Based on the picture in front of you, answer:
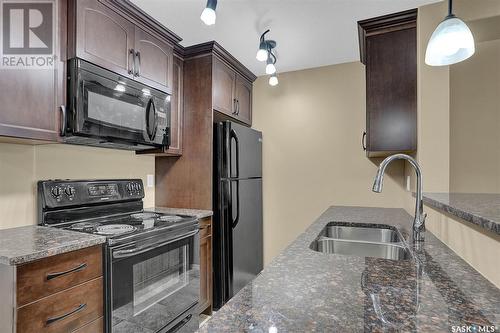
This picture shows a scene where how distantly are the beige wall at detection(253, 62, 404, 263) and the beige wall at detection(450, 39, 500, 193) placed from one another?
75cm

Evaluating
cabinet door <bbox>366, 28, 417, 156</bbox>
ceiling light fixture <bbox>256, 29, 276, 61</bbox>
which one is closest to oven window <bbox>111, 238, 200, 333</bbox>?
ceiling light fixture <bbox>256, 29, 276, 61</bbox>

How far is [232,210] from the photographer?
2.50m

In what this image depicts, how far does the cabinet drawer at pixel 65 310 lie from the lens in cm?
112

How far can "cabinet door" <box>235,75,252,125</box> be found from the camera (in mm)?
2924

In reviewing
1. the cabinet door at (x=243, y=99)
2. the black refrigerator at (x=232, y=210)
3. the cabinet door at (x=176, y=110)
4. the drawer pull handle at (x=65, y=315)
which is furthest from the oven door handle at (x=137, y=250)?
the cabinet door at (x=243, y=99)

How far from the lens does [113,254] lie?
1.48m

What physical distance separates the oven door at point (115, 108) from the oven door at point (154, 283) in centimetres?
73

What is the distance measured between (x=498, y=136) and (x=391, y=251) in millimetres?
1184

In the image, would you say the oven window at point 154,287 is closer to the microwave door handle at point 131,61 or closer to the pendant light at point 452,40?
the microwave door handle at point 131,61

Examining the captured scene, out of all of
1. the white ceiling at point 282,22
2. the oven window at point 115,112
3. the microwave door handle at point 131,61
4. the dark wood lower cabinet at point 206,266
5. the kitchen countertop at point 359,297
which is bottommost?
the dark wood lower cabinet at point 206,266

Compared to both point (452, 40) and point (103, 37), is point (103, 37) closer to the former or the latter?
point (103, 37)

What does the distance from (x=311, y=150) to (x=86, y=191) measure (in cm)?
212

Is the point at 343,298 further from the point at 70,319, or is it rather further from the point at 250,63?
the point at 250,63

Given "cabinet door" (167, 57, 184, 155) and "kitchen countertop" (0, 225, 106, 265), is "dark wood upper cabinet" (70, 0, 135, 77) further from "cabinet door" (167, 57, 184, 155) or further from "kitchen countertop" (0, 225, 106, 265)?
"kitchen countertop" (0, 225, 106, 265)
